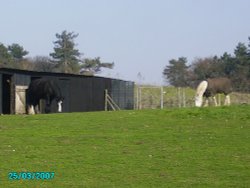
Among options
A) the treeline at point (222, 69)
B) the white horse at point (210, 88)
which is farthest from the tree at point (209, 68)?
the white horse at point (210, 88)

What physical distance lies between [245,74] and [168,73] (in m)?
24.2

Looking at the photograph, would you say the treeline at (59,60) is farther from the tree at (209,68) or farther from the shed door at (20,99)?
the shed door at (20,99)

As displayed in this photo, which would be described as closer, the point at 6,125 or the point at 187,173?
the point at 187,173

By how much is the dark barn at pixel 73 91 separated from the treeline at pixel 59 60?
3470 centimetres

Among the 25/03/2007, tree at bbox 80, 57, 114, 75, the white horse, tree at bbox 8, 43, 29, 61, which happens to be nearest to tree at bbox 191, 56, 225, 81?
tree at bbox 80, 57, 114, 75

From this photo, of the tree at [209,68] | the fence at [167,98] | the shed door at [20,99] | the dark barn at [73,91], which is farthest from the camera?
the tree at [209,68]

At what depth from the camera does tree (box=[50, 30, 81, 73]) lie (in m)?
79.6

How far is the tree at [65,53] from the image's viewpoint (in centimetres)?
7956

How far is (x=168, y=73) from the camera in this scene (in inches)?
3378

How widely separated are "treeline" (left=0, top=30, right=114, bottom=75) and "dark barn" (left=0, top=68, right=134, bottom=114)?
3470 centimetres

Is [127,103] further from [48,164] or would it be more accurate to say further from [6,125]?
[48,164]

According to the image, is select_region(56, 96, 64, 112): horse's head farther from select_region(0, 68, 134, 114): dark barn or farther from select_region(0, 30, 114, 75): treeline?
select_region(0, 30, 114, 75): treeline

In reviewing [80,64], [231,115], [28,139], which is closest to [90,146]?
[28,139]

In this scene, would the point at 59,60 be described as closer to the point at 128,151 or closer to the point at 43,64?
the point at 43,64
